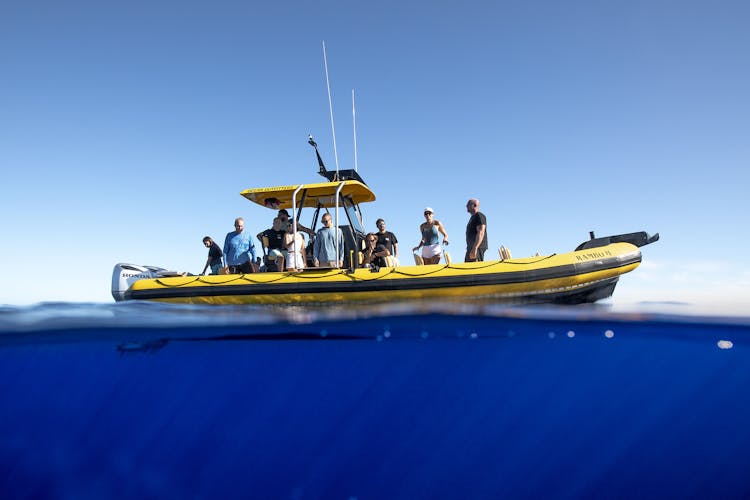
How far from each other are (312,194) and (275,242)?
1306 millimetres

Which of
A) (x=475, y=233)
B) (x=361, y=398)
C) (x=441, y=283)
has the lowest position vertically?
(x=361, y=398)

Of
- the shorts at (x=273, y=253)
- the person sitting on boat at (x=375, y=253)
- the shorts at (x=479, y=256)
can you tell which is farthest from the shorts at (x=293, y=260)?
the shorts at (x=479, y=256)

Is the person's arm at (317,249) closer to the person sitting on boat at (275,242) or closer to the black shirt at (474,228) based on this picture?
the person sitting on boat at (275,242)

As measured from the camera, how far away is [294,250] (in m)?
8.58

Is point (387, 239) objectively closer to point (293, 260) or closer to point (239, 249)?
point (293, 260)

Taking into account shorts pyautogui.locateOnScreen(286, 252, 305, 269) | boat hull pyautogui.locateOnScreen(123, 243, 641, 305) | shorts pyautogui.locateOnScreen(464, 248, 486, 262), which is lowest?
boat hull pyautogui.locateOnScreen(123, 243, 641, 305)

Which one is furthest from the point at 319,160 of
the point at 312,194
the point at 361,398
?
the point at 361,398

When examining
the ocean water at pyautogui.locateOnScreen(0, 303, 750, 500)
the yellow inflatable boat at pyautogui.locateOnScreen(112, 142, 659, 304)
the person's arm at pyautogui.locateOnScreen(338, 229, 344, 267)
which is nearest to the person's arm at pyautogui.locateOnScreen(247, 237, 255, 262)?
the yellow inflatable boat at pyautogui.locateOnScreen(112, 142, 659, 304)

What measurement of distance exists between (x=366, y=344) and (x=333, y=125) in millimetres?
5491

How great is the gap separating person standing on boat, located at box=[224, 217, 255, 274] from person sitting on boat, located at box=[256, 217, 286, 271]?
322 mm

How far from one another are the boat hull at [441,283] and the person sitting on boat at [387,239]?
38.0 inches

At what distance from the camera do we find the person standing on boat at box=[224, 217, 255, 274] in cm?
888

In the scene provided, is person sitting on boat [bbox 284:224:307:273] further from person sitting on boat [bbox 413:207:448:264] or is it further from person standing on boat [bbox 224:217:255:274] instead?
person sitting on boat [bbox 413:207:448:264]

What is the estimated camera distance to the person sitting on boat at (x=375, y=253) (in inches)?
344
